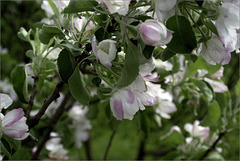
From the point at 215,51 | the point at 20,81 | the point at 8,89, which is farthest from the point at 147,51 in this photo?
the point at 8,89

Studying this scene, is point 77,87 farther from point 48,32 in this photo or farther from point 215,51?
point 215,51

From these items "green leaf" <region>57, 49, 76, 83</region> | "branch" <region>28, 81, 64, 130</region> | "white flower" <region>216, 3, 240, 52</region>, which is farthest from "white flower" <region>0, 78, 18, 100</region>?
"white flower" <region>216, 3, 240, 52</region>

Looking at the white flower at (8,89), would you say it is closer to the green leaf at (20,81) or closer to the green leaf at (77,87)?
the green leaf at (20,81)

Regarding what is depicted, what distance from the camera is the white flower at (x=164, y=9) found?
1.74 feet

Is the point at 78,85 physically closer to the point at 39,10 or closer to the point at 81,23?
the point at 81,23

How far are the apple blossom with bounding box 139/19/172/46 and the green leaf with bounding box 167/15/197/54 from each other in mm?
24

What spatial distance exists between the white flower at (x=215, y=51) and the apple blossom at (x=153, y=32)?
0.11 m

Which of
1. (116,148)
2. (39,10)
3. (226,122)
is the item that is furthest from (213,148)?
(116,148)

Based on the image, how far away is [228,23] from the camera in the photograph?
0.55m

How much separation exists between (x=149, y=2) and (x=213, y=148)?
1.14 m

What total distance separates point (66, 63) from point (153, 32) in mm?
225

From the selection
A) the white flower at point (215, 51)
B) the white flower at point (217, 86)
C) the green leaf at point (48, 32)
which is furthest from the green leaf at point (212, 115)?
the green leaf at point (48, 32)

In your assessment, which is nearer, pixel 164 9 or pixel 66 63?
pixel 164 9

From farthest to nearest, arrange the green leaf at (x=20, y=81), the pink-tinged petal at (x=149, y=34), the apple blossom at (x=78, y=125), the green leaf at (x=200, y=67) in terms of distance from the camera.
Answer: the apple blossom at (x=78, y=125) < the green leaf at (x=200, y=67) < the green leaf at (x=20, y=81) < the pink-tinged petal at (x=149, y=34)
